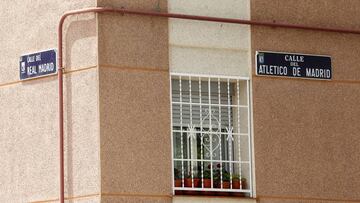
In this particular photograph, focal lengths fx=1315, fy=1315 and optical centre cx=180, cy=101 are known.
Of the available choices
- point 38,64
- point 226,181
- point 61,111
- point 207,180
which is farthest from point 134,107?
point 226,181

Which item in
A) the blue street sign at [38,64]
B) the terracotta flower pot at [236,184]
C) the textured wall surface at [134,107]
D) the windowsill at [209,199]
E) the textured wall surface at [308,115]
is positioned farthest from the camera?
the textured wall surface at [308,115]

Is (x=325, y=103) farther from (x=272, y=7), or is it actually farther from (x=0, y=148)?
(x=0, y=148)

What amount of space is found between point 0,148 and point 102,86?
7.12ft

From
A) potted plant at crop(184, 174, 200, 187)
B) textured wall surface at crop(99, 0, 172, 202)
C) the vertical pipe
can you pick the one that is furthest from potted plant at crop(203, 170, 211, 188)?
the vertical pipe

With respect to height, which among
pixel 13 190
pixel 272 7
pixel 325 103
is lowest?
pixel 13 190

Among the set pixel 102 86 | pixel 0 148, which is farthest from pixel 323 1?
pixel 0 148

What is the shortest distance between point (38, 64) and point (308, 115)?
4.05 metres

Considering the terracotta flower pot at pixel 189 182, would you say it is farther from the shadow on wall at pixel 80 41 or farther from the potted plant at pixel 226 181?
the shadow on wall at pixel 80 41

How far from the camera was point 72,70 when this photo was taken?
727 inches

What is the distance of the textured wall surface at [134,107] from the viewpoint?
18.0 meters

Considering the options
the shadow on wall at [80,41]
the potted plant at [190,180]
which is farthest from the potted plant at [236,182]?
the shadow on wall at [80,41]

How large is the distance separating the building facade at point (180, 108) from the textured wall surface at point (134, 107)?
1 cm

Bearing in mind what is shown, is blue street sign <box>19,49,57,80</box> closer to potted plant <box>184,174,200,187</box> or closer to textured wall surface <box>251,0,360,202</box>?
potted plant <box>184,174,200,187</box>

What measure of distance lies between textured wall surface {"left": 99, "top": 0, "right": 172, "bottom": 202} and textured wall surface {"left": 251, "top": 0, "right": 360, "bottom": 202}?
1.53m
